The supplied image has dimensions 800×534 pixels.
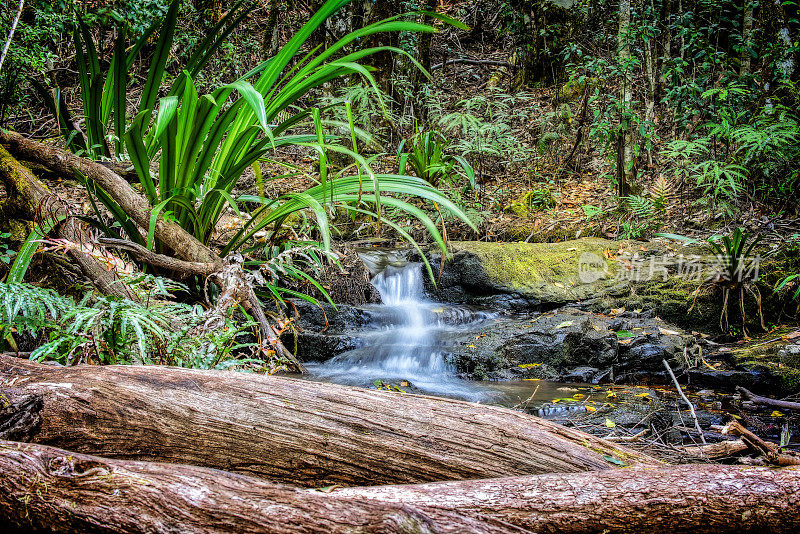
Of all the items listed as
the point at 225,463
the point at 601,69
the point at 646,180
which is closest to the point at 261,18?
the point at 601,69

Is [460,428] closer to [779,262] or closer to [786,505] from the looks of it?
[786,505]

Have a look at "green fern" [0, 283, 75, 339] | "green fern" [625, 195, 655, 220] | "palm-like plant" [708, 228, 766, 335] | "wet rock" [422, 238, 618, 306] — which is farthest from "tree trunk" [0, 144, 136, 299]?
"green fern" [625, 195, 655, 220]

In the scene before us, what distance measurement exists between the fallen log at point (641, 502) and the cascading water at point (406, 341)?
2.01 metres

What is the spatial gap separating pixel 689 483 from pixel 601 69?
6359mm

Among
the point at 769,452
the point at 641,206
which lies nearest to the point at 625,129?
the point at 641,206

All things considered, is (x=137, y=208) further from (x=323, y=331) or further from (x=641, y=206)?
(x=641, y=206)

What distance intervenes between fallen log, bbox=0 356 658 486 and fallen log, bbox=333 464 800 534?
154 mm

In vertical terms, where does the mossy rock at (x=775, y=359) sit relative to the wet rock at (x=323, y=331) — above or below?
below

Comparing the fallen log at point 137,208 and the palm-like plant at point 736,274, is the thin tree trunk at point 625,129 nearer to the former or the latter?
the palm-like plant at point 736,274

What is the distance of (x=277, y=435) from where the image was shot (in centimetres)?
141

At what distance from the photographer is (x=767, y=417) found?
114 inches

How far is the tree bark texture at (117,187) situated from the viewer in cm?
249

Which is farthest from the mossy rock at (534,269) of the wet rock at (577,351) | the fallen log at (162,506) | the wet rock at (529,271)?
the fallen log at (162,506)

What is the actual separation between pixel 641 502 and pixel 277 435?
3.23 ft
